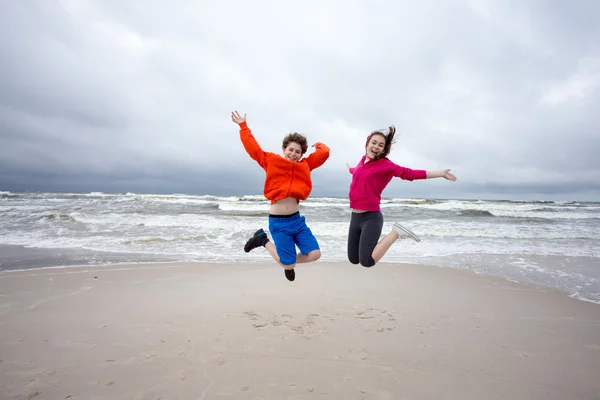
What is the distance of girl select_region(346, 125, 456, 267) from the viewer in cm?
379

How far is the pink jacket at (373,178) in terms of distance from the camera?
377 centimetres

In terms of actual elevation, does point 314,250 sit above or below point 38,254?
above

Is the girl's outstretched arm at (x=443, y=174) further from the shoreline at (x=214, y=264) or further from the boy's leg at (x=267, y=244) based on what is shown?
the shoreline at (x=214, y=264)

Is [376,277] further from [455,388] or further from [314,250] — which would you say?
[455,388]

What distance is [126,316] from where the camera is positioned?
419 cm

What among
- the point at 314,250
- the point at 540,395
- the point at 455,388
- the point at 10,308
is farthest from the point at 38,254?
the point at 540,395

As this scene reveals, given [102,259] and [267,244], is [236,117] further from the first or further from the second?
[102,259]

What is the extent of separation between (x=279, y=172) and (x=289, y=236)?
0.77m

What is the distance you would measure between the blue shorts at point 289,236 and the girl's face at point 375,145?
1.17 metres

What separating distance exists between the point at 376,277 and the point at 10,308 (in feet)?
19.3

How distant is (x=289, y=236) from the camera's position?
3785mm

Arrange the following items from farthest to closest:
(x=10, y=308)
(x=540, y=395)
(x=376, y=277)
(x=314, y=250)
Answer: (x=376, y=277) → (x=10, y=308) → (x=314, y=250) → (x=540, y=395)

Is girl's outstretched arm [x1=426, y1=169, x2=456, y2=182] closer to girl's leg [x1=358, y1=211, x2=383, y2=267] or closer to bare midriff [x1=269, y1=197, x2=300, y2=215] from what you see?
girl's leg [x1=358, y1=211, x2=383, y2=267]

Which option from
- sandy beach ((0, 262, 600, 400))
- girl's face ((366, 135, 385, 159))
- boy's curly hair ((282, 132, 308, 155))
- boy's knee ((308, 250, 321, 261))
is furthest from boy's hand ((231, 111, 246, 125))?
sandy beach ((0, 262, 600, 400))
